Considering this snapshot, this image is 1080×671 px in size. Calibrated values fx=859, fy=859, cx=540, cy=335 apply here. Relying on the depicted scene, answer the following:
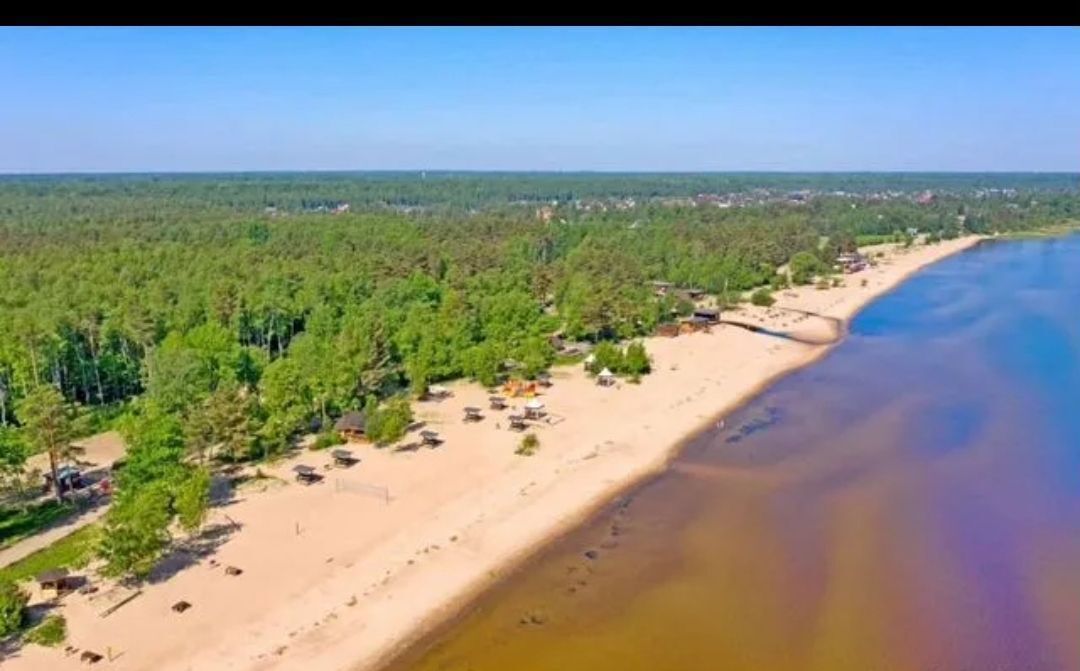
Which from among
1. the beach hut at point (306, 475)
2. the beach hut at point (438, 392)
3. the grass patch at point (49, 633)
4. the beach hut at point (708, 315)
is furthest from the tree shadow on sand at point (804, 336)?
the grass patch at point (49, 633)

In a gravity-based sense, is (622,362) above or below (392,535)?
above

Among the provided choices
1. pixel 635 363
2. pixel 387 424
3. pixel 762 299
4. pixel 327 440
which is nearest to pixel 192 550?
pixel 327 440

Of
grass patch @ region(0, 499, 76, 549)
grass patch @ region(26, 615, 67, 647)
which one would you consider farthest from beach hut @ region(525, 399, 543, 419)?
grass patch @ region(26, 615, 67, 647)

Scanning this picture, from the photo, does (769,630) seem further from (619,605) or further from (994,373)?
(994,373)

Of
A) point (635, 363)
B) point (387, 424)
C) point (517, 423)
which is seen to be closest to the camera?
point (387, 424)

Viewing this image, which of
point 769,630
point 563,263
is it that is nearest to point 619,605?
point 769,630

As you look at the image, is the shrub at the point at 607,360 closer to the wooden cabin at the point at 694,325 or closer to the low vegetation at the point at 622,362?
the low vegetation at the point at 622,362

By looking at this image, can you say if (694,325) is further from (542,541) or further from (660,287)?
(542,541)

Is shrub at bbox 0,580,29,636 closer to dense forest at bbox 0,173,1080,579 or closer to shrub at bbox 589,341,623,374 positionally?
dense forest at bbox 0,173,1080,579
